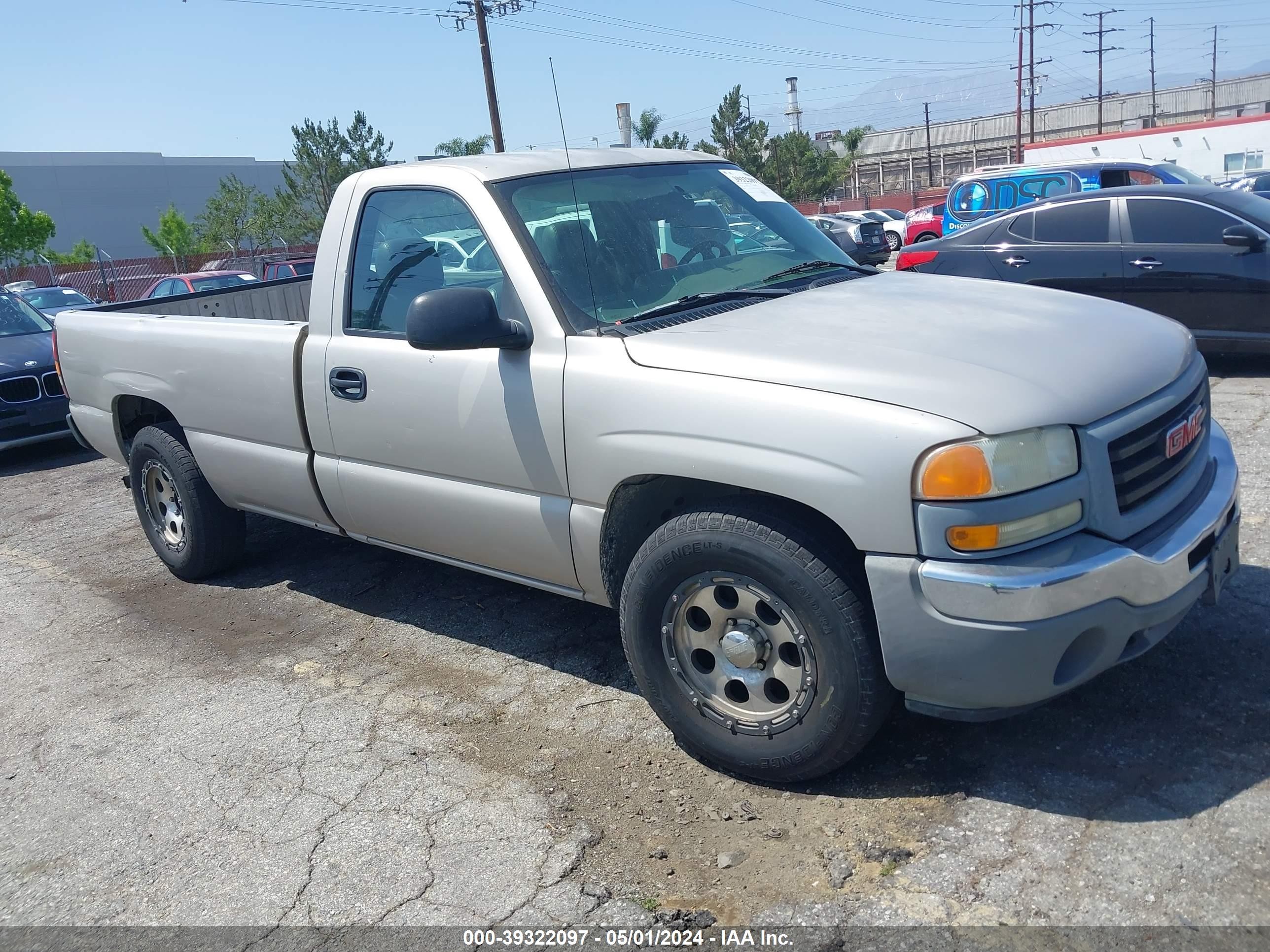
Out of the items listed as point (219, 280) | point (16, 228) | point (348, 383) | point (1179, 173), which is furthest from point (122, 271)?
point (348, 383)

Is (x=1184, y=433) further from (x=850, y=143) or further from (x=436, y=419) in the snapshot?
(x=850, y=143)

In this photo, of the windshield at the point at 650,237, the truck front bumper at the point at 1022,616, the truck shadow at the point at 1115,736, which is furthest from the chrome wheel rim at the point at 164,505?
the truck front bumper at the point at 1022,616

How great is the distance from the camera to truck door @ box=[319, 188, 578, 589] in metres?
3.57

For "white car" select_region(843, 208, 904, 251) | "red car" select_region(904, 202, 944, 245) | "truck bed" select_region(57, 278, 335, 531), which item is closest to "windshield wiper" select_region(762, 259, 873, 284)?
"truck bed" select_region(57, 278, 335, 531)

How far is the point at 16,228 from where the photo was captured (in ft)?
151

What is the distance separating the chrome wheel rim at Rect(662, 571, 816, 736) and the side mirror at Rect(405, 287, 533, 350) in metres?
1.05

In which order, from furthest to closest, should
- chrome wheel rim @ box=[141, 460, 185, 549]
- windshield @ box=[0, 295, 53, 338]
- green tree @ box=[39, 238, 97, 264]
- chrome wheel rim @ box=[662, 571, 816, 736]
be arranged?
1. green tree @ box=[39, 238, 97, 264]
2. windshield @ box=[0, 295, 53, 338]
3. chrome wheel rim @ box=[141, 460, 185, 549]
4. chrome wheel rim @ box=[662, 571, 816, 736]

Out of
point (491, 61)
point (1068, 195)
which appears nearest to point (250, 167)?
point (491, 61)

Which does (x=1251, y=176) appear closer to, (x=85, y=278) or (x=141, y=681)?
(x=141, y=681)

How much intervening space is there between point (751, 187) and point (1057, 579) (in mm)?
2495

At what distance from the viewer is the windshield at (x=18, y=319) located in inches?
411

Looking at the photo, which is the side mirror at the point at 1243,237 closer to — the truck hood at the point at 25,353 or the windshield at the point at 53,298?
the truck hood at the point at 25,353

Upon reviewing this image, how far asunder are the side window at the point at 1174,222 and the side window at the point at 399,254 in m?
6.50

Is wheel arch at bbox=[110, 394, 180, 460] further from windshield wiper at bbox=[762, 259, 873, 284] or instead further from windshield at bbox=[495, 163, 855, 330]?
windshield wiper at bbox=[762, 259, 873, 284]
